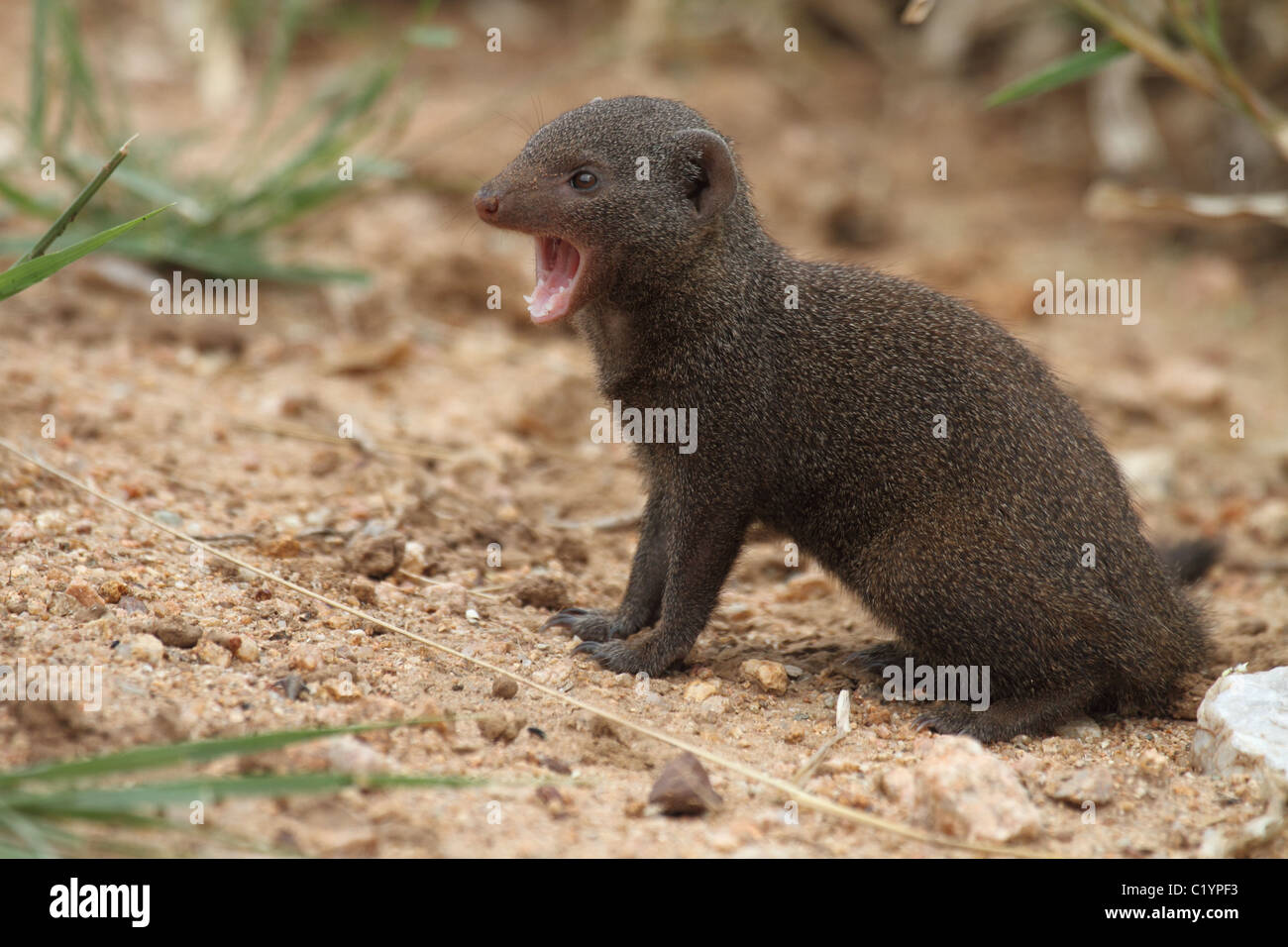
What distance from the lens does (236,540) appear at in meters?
3.88

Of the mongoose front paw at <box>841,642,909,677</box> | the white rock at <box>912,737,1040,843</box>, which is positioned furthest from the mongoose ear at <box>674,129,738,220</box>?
the white rock at <box>912,737,1040,843</box>

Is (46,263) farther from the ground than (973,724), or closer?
farther from the ground

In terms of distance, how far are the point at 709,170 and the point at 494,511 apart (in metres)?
1.65

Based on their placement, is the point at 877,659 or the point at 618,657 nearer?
the point at 618,657

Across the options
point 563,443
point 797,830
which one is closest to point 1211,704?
point 797,830

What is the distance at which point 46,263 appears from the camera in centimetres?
292

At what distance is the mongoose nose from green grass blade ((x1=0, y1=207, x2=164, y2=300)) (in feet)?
3.12

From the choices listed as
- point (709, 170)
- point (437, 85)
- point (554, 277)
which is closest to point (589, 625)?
point (554, 277)

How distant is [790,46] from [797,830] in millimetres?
7630

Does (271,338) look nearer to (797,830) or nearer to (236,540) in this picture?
(236,540)

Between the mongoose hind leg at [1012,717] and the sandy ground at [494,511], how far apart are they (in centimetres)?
6

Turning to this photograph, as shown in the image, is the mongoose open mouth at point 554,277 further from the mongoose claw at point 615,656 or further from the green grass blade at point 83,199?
the green grass blade at point 83,199

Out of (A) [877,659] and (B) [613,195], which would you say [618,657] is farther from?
(B) [613,195]

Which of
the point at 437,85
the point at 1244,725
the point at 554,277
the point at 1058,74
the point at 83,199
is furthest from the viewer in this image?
the point at 437,85
